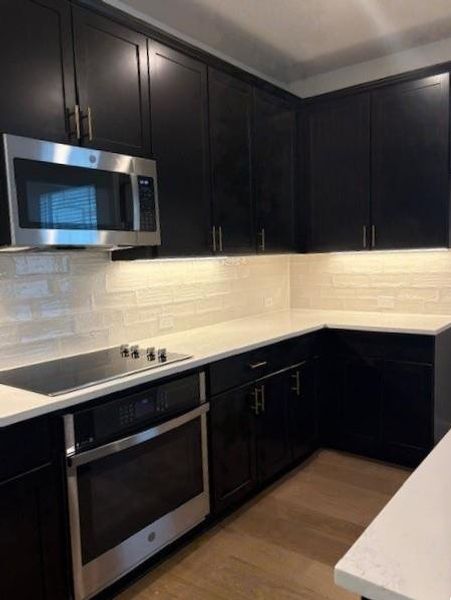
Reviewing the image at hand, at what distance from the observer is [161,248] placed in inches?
92.5

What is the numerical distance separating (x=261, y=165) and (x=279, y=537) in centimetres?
216

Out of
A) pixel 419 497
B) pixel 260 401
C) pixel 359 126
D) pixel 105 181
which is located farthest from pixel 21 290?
pixel 359 126

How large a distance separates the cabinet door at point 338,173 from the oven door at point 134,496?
1.75 meters

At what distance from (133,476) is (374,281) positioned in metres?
2.35

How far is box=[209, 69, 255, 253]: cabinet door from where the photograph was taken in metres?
2.66

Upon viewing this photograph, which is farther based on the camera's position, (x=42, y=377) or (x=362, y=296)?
(x=362, y=296)

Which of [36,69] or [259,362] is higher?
[36,69]

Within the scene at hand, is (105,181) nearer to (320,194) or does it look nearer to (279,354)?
(279,354)

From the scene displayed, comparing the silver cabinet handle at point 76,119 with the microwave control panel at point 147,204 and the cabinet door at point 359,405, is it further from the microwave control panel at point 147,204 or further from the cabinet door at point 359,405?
the cabinet door at point 359,405

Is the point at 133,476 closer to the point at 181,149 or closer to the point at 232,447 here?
the point at 232,447

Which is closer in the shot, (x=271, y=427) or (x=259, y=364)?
(x=259, y=364)

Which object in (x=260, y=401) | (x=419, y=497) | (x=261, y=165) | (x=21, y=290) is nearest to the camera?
(x=419, y=497)

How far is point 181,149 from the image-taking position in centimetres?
244

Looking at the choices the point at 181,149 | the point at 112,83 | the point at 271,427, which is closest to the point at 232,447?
the point at 271,427
